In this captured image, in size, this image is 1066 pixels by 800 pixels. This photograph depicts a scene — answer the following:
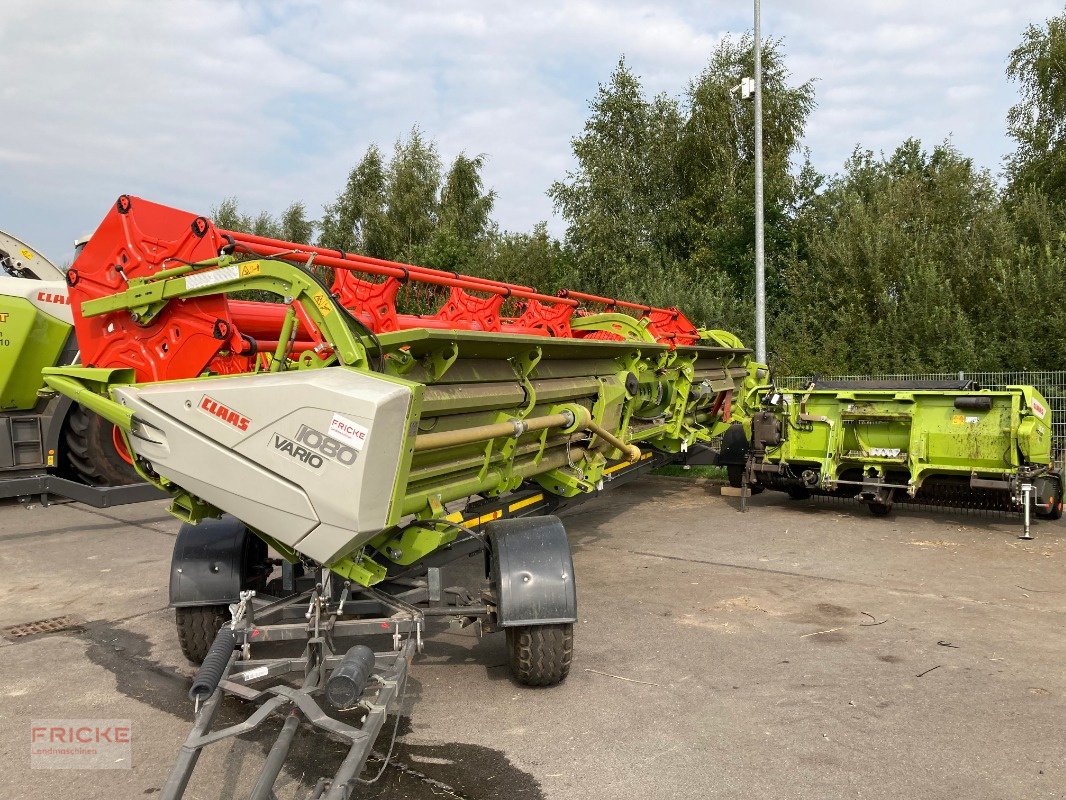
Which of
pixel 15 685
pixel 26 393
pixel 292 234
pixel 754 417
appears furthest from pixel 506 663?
pixel 292 234

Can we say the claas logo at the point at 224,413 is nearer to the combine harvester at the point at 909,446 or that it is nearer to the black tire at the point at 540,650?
the black tire at the point at 540,650

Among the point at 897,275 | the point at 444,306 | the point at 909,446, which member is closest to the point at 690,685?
the point at 444,306

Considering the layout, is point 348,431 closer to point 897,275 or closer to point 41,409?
point 41,409

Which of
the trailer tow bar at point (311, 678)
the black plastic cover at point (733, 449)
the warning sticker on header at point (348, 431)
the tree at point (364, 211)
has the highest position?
the tree at point (364, 211)

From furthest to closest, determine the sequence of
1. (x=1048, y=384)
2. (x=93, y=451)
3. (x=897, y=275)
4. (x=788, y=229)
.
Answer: (x=788, y=229)
(x=897, y=275)
(x=1048, y=384)
(x=93, y=451)

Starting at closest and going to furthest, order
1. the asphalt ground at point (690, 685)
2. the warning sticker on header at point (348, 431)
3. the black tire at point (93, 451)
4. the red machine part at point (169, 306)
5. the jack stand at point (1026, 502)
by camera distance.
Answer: the warning sticker on header at point (348, 431) < the asphalt ground at point (690, 685) < the red machine part at point (169, 306) < the jack stand at point (1026, 502) < the black tire at point (93, 451)

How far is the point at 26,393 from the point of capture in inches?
346

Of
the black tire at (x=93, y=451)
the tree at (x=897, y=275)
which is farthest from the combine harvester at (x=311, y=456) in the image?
the tree at (x=897, y=275)

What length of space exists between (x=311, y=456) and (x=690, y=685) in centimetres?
231

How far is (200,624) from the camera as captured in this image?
430 cm

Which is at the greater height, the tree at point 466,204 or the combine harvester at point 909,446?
the tree at point 466,204

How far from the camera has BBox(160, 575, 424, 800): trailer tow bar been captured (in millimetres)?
2596

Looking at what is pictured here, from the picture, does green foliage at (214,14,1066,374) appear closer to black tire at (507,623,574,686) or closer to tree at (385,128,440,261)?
tree at (385,128,440,261)

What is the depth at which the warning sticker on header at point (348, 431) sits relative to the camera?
3131mm
